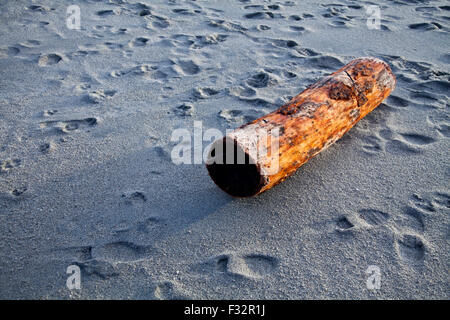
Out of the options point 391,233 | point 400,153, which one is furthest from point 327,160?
point 391,233

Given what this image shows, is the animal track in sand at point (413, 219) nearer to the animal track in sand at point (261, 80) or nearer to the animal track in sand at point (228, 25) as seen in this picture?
the animal track in sand at point (261, 80)

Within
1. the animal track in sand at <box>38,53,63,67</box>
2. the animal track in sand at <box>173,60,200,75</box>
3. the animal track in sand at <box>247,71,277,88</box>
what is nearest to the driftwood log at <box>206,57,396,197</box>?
the animal track in sand at <box>247,71,277,88</box>

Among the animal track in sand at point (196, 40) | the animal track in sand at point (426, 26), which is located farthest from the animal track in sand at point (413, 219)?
the animal track in sand at point (426, 26)

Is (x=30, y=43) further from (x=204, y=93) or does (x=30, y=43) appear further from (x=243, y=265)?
(x=243, y=265)

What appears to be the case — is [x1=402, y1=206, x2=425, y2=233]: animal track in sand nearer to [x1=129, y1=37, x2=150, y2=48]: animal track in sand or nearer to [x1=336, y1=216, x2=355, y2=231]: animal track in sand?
[x1=336, y1=216, x2=355, y2=231]: animal track in sand

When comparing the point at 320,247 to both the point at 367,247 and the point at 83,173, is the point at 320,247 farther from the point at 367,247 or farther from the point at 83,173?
the point at 83,173

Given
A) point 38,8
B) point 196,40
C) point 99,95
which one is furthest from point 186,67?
point 38,8
